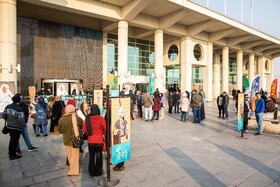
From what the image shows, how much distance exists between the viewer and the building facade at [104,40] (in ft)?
59.4

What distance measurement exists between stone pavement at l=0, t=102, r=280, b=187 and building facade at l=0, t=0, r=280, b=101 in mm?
9722

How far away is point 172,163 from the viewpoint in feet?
16.5

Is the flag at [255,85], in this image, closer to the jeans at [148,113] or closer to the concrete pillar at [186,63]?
the jeans at [148,113]

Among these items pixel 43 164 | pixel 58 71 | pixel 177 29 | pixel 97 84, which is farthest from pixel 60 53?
pixel 43 164

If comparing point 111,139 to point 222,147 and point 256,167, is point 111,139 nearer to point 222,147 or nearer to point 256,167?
point 256,167

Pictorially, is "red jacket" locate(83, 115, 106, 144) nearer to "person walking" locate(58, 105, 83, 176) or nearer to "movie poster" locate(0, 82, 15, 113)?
"person walking" locate(58, 105, 83, 176)

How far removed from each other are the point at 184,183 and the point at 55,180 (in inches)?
104

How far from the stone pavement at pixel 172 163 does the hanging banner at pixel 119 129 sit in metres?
0.48

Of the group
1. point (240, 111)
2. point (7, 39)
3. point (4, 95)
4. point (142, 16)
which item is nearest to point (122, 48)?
point (142, 16)

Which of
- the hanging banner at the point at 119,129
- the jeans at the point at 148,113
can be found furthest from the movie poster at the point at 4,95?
the hanging banner at the point at 119,129

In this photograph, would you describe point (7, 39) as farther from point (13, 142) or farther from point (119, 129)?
point (119, 129)

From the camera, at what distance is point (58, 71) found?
71.4 ft

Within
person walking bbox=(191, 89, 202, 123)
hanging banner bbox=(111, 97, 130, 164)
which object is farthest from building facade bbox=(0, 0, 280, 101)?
hanging banner bbox=(111, 97, 130, 164)

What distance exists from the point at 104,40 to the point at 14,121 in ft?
68.9
